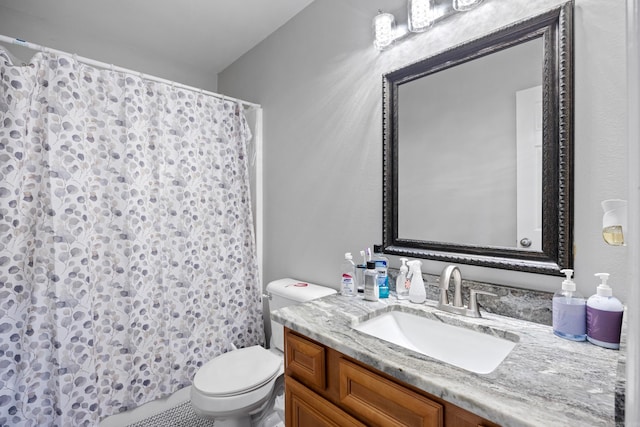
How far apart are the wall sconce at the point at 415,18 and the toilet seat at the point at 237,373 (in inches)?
66.6

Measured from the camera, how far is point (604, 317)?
0.84 meters

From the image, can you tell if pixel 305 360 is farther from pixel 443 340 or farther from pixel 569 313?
pixel 569 313

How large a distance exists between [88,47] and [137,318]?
2.05 meters

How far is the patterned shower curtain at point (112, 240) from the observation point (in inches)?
58.9

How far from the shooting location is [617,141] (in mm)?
895

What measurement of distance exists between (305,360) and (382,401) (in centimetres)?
32

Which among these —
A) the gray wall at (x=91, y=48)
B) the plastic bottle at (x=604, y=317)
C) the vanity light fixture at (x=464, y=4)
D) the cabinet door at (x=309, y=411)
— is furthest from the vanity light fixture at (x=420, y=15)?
the gray wall at (x=91, y=48)

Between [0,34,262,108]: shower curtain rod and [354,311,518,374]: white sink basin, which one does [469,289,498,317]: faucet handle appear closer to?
[354,311,518,374]: white sink basin

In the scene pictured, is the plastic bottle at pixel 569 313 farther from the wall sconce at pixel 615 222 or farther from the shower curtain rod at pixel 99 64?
the shower curtain rod at pixel 99 64

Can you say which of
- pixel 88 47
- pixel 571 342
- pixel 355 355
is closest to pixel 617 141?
pixel 571 342

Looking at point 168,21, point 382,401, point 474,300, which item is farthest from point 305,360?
point 168,21

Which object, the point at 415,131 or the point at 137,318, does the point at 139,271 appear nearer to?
the point at 137,318

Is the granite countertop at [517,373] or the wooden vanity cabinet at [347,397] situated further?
the wooden vanity cabinet at [347,397]

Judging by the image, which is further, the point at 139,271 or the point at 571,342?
the point at 139,271
